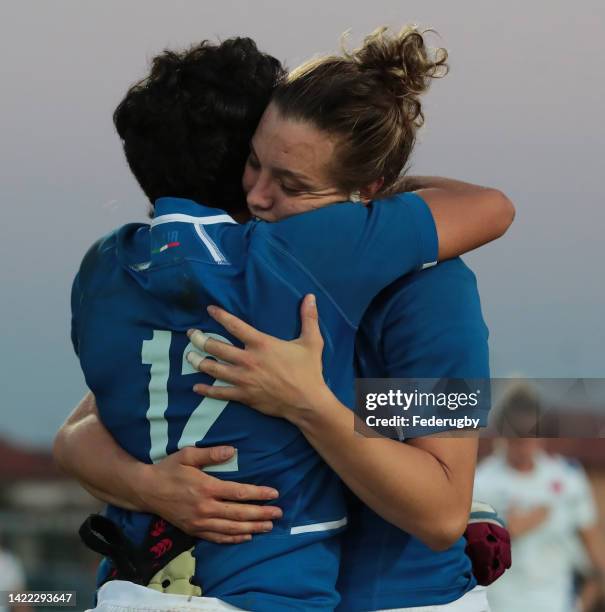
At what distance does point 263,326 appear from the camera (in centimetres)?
207

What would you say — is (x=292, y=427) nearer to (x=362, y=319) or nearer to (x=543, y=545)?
(x=362, y=319)

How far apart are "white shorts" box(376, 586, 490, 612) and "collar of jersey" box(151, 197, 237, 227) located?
0.80 m

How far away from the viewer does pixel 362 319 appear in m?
2.20

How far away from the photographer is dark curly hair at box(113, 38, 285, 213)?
2.28 m

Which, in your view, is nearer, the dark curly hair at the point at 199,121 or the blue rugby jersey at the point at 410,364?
the blue rugby jersey at the point at 410,364

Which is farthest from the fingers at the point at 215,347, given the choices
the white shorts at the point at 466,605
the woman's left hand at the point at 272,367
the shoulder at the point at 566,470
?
the shoulder at the point at 566,470

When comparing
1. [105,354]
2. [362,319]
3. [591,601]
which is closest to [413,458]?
[362,319]

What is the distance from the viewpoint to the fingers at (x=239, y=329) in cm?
202

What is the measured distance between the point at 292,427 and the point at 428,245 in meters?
0.41

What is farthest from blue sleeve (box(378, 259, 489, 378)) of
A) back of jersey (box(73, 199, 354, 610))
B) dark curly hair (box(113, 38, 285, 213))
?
dark curly hair (box(113, 38, 285, 213))

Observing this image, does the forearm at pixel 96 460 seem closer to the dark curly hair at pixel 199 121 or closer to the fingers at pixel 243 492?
the fingers at pixel 243 492

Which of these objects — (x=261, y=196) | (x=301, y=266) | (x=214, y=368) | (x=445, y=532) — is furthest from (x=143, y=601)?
(x=261, y=196)

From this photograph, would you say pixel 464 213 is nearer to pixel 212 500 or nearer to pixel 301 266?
pixel 301 266

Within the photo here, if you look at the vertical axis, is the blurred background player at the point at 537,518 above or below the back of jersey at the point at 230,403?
below
